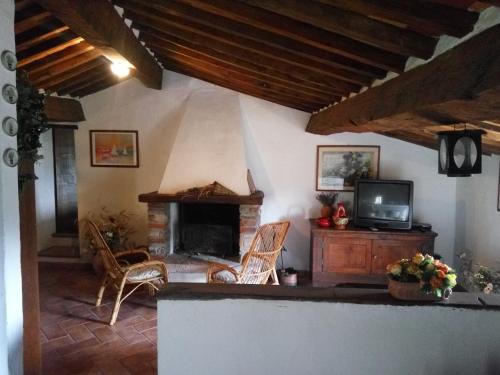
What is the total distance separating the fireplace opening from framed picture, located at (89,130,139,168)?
1.02m

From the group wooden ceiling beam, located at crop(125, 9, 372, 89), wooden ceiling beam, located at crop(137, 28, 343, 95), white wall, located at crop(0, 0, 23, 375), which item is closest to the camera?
white wall, located at crop(0, 0, 23, 375)

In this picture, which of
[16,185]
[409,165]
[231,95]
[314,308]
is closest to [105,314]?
[16,185]

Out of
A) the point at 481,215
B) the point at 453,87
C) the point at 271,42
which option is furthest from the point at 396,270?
the point at 481,215

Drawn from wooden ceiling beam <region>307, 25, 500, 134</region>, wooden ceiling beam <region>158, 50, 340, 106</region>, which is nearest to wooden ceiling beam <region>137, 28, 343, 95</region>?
wooden ceiling beam <region>158, 50, 340, 106</region>

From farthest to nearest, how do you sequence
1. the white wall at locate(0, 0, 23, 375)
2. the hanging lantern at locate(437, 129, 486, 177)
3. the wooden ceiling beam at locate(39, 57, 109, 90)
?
the wooden ceiling beam at locate(39, 57, 109, 90)
the hanging lantern at locate(437, 129, 486, 177)
the white wall at locate(0, 0, 23, 375)

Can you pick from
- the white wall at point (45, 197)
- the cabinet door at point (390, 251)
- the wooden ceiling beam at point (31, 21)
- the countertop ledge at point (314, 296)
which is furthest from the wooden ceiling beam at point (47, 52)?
the cabinet door at point (390, 251)

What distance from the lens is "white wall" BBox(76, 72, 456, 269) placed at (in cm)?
434

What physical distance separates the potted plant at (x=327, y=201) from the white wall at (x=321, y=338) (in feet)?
8.80

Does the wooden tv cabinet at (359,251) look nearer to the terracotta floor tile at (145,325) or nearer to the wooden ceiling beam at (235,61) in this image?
the wooden ceiling beam at (235,61)

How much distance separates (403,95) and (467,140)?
69 cm

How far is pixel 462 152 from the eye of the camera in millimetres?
2156

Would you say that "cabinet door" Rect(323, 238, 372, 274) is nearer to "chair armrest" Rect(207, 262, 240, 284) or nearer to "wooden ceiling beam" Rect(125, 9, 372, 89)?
"chair armrest" Rect(207, 262, 240, 284)

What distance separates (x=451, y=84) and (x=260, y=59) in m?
1.59

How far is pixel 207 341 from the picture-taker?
5.35ft
